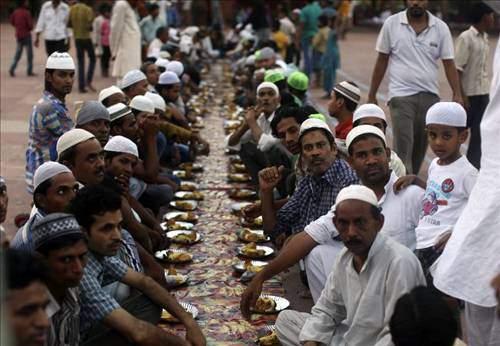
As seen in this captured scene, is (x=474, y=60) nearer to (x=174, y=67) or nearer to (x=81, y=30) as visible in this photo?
(x=174, y=67)

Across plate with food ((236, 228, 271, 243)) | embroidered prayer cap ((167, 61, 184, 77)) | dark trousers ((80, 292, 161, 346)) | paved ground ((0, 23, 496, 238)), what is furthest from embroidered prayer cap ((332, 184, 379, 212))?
embroidered prayer cap ((167, 61, 184, 77))

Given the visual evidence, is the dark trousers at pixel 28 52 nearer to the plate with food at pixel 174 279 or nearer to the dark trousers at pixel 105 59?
the dark trousers at pixel 105 59

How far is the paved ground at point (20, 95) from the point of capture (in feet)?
30.5

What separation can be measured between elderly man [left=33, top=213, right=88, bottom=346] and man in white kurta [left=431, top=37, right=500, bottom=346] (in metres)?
1.68

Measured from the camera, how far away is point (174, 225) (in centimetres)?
735

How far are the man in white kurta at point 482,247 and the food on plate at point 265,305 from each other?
5.01ft

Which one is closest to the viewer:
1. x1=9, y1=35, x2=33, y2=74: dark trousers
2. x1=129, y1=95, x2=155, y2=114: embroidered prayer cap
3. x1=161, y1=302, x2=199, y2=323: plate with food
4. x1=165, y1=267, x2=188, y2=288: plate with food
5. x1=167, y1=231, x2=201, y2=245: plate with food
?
x1=161, y1=302, x2=199, y2=323: plate with food

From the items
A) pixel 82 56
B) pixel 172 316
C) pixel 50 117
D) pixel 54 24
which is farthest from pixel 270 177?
pixel 54 24

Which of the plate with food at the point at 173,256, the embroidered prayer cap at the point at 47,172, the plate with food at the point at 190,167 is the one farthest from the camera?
the plate with food at the point at 190,167

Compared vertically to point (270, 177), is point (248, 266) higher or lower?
lower

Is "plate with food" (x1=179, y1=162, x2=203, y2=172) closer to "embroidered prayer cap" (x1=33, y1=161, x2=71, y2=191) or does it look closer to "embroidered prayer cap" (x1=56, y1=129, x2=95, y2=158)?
"embroidered prayer cap" (x1=56, y1=129, x2=95, y2=158)

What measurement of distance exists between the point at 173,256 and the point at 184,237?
0.58m

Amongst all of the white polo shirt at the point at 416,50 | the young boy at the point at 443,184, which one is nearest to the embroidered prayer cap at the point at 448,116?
the young boy at the point at 443,184

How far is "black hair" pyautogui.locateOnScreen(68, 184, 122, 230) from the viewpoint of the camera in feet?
13.9
